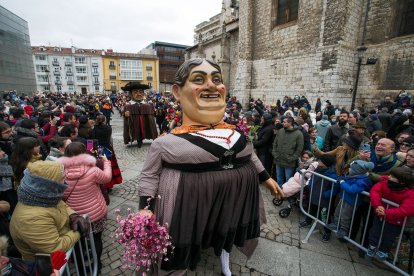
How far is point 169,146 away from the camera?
1.93 m

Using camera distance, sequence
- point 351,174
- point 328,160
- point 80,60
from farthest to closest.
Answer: point 80,60 → point 328,160 → point 351,174

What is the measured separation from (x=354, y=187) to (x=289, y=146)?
1.63m

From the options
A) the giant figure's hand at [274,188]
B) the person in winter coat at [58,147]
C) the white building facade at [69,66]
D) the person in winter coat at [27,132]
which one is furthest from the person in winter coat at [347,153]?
the white building facade at [69,66]

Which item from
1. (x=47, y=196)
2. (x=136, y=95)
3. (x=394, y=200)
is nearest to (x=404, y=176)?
(x=394, y=200)

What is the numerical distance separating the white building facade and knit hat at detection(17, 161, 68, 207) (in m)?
54.8

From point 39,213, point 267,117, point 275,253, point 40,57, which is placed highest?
point 40,57

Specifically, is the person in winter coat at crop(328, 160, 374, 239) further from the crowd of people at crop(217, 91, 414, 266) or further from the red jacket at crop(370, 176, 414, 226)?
the red jacket at crop(370, 176, 414, 226)

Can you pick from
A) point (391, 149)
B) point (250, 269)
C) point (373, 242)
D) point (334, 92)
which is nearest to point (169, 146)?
point (250, 269)

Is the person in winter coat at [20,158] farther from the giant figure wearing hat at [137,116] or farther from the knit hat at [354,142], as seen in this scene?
the giant figure wearing hat at [137,116]

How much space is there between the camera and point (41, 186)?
5.37ft

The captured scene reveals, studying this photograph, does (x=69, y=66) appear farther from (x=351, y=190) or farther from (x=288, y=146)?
(x=351, y=190)

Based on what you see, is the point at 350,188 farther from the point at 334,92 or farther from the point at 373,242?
the point at 334,92

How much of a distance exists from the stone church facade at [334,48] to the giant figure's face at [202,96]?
10741 mm

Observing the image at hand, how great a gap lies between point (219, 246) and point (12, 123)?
19.2 feet
